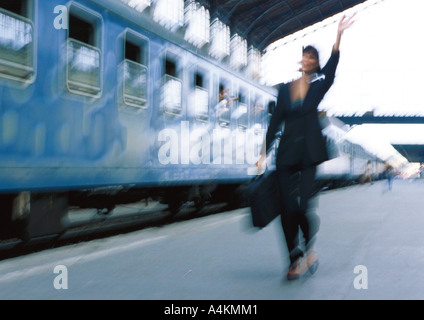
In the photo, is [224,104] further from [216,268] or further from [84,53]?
[216,268]

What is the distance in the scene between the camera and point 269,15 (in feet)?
→ 107

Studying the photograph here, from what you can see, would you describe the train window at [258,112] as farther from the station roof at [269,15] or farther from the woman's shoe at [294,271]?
the station roof at [269,15]

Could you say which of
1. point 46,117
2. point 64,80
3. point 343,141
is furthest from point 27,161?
point 343,141

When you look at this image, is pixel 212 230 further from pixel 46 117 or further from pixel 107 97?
pixel 46 117

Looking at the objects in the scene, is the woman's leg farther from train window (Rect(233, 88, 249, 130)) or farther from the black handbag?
train window (Rect(233, 88, 249, 130))

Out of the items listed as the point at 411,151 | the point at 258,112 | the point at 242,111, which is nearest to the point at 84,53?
the point at 242,111

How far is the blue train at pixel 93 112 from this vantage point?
5.69 metres

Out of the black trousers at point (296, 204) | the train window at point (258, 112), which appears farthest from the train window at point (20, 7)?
the train window at point (258, 112)

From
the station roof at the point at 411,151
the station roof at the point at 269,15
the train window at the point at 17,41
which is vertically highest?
the station roof at the point at 269,15

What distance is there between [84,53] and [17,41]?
42.3 inches

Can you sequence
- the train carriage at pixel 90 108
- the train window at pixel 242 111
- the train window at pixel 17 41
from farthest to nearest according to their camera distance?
the train window at pixel 242 111 < the train carriage at pixel 90 108 < the train window at pixel 17 41

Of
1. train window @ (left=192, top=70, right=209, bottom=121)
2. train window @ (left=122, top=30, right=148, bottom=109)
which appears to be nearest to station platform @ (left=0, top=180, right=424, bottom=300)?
train window @ (left=122, top=30, right=148, bottom=109)

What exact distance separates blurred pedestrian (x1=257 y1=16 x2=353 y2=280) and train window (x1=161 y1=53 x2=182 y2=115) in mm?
3969

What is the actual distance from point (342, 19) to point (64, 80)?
10.4 feet
